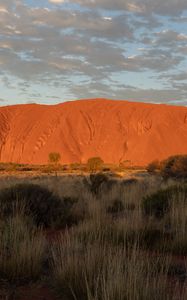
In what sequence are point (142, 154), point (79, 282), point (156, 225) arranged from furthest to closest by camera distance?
1. point (142, 154)
2. point (156, 225)
3. point (79, 282)

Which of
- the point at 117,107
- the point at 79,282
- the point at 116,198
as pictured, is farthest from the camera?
the point at 117,107

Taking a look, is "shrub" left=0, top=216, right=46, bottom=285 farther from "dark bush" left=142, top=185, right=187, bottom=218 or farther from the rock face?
the rock face

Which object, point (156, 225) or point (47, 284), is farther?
point (156, 225)

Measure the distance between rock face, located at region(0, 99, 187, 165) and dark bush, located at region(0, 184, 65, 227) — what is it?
230 feet

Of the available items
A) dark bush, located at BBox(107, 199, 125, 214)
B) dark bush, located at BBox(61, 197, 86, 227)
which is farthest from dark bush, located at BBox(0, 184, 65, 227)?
dark bush, located at BBox(107, 199, 125, 214)

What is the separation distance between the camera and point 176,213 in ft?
30.4

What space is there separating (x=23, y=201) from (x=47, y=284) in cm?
528

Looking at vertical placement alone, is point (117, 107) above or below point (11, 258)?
above

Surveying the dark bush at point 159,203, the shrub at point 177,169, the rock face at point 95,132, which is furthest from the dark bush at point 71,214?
the rock face at point 95,132

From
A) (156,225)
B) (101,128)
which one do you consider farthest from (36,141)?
(156,225)

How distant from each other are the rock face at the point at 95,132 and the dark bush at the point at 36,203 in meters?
70.2

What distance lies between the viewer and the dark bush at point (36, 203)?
415 inches

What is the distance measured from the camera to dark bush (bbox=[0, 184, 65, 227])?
10.5 meters

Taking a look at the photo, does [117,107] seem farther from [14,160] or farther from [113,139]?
[14,160]
